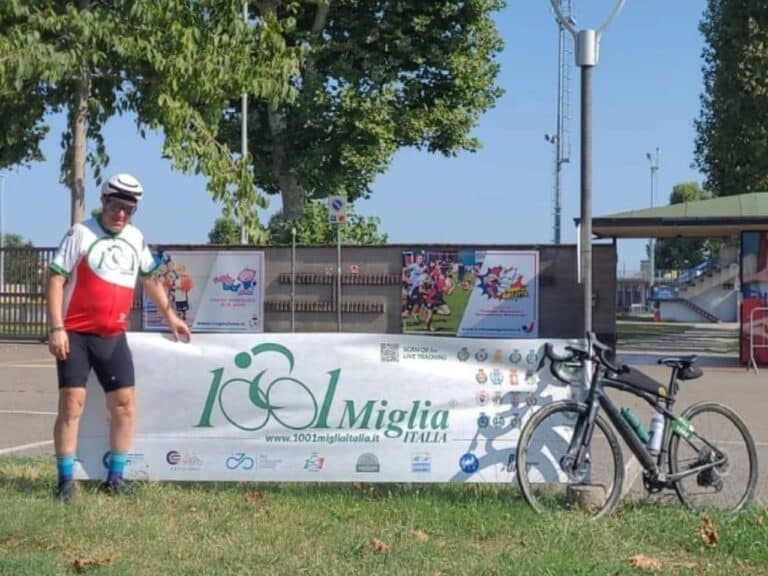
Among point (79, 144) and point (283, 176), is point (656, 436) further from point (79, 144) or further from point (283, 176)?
point (283, 176)

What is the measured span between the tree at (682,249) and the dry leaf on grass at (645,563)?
63.2 meters

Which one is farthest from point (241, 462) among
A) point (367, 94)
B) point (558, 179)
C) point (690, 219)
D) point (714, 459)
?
point (558, 179)

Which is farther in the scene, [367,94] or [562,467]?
[367,94]

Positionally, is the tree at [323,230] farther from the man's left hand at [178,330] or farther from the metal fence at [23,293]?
the man's left hand at [178,330]

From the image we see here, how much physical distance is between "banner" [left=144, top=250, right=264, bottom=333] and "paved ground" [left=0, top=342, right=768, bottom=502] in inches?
104

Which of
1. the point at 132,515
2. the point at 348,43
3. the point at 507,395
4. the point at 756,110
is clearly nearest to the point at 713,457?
the point at 507,395

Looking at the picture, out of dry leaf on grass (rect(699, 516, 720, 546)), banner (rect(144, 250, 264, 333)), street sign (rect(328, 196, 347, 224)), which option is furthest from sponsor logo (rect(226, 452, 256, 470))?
street sign (rect(328, 196, 347, 224))

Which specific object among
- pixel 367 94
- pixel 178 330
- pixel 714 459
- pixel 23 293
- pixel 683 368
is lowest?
pixel 714 459

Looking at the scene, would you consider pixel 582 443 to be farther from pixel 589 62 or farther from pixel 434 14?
pixel 434 14

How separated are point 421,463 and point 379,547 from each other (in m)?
1.36

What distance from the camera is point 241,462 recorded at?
675 centimetres

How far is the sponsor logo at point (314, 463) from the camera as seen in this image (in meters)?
6.72

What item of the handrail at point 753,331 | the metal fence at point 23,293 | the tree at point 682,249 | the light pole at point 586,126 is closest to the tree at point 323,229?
the metal fence at point 23,293

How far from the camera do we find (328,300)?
18766 millimetres
